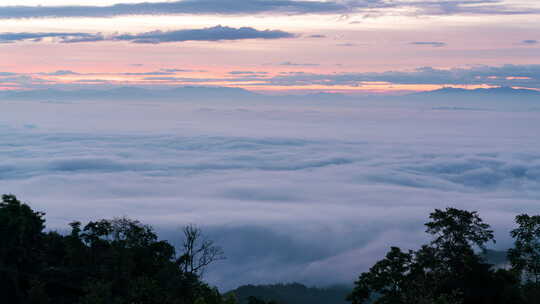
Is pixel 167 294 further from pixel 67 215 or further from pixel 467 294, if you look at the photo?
pixel 67 215

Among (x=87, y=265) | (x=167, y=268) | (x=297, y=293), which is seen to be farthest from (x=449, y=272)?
(x=297, y=293)

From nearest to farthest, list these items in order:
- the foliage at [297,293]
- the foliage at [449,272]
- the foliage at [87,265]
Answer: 1. the foliage at [449,272]
2. the foliage at [87,265]
3. the foliage at [297,293]

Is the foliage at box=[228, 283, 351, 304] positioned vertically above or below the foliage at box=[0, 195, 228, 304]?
above

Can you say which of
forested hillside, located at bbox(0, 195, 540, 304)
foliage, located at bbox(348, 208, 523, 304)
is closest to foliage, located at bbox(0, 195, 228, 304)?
forested hillside, located at bbox(0, 195, 540, 304)

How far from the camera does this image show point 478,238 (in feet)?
99.0

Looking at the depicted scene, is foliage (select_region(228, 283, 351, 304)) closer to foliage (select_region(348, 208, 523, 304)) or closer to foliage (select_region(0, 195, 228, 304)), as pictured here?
foliage (select_region(0, 195, 228, 304))

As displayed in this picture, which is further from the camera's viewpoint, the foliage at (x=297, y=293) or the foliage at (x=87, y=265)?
the foliage at (x=297, y=293)

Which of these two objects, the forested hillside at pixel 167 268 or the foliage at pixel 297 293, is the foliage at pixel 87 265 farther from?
the foliage at pixel 297 293

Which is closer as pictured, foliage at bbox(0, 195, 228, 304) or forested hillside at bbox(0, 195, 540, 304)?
forested hillside at bbox(0, 195, 540, 304)

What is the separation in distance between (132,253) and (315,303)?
239 feet

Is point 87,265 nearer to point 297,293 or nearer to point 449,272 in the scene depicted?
point 449,272

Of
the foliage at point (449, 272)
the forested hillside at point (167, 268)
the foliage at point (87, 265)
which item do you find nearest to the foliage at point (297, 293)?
the foliage at point (87, 265)

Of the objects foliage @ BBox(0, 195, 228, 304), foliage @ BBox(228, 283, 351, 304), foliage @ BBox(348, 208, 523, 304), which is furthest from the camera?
foliage @ BBox(228, 283, 351, 304)

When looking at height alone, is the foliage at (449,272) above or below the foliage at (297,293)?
below
